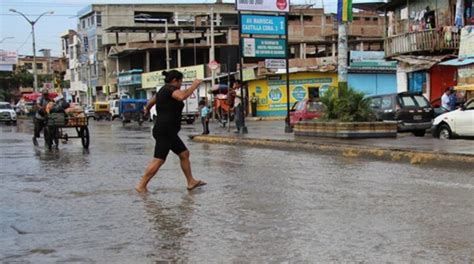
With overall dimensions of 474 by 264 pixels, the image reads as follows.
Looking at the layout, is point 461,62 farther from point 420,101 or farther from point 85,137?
point 85,137

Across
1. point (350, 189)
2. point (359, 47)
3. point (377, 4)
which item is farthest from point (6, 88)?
point (350, 189)

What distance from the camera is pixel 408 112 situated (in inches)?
802

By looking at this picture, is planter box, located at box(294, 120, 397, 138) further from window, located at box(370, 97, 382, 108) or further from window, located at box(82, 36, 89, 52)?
window, located at box(82, 36, 89, 52)

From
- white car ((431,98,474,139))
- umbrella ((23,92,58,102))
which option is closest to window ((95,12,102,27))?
umbrella ((23,92,58,102))

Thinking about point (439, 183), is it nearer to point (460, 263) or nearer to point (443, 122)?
point (460, 263)

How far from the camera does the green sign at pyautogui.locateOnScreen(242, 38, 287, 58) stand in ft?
77.0

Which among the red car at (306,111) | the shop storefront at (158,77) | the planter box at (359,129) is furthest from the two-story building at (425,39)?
the shop storefront at (158,77)

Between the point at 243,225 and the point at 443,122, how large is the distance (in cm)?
1344

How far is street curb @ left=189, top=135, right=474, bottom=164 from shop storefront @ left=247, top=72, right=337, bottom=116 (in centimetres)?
2450

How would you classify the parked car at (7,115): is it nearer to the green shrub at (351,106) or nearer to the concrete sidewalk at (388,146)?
the concrete sidewalk at (388,146)

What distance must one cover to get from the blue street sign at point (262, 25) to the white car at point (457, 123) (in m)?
7.91

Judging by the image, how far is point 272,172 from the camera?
36.7ft

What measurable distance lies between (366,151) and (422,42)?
47.8 feet

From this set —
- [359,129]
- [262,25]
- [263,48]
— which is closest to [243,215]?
[359,129]
